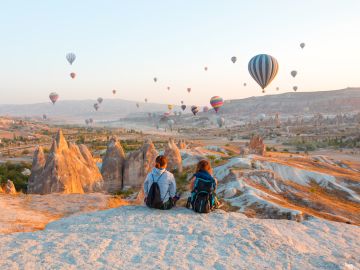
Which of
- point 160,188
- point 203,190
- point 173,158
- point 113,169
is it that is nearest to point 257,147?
point 173,158

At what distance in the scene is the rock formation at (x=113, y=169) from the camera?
2191 centimetres

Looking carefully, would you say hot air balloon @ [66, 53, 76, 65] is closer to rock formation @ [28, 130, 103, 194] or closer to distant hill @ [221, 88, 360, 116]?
rock formation @ [28, 130, 103, 194]

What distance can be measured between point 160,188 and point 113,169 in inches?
555

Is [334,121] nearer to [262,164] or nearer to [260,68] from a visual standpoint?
[260,68]

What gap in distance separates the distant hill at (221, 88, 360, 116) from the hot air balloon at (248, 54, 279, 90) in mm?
100673

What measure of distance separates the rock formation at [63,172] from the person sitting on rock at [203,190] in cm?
971

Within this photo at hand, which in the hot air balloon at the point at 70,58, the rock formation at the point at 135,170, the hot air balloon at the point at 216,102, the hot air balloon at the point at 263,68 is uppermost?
the hot air balloon at the point at 70,58

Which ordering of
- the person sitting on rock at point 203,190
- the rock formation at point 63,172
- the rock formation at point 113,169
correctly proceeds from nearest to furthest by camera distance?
the person sitting on rock at point 203,190
the rock formation at point 63,172
the rock formation at point 113,169

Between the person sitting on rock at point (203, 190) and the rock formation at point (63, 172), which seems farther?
the rock formation at point (63, 172)

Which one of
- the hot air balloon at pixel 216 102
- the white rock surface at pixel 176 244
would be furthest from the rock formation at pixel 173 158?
the hot air balloon at pixel 216 102

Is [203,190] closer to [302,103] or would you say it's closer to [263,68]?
[263,68]

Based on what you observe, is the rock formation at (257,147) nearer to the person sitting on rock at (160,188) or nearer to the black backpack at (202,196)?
the black backpack at (202,196)

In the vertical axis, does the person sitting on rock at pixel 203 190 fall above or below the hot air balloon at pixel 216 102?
below

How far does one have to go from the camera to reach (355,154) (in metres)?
45.1
